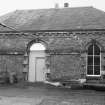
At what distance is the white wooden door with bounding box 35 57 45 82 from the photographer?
17.1 meters

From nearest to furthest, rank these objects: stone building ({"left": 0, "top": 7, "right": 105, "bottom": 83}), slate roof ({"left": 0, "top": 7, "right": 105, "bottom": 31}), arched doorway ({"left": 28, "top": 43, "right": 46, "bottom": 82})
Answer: stone building ({"left": 0, "top": 7, "right": 105, "bottom": 83}), arched doorway ({"left": 28, "top": 43, "right": 46, "bottom": 82}), slate roof ({"left": 0, "top": 7, "right": 105, "bottom": 31})

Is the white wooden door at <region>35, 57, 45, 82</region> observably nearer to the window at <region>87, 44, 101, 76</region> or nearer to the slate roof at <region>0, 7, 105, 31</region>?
the slate roof at <region>0, 7, 105, 31</region>

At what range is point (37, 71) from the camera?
17.1m

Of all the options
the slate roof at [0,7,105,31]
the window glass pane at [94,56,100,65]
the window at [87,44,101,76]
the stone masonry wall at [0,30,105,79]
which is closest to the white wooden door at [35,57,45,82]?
the stone masonry wall at [0,30,105,79]

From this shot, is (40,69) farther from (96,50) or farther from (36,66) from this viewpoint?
(96,50)

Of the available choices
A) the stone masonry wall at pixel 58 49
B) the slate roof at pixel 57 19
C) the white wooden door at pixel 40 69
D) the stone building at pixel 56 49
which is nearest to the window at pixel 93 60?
the stone building at pixel 56 49

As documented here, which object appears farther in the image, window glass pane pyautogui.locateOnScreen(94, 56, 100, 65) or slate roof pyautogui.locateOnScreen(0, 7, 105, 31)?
slate roof pyautogui.locateOnScreen(0, 7, 105, 31)

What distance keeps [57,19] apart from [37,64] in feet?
15.7

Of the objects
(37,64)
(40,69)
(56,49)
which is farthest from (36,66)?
(56,49)

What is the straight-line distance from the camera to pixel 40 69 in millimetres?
17109

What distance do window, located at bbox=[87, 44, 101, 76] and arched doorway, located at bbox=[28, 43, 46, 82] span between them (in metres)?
3.80

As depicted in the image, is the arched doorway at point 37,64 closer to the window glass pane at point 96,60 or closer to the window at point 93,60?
the window at point 93,60

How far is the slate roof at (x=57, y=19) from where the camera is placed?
677 inches

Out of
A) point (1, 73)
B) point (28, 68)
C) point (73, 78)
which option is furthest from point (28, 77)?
point (73, 78)
